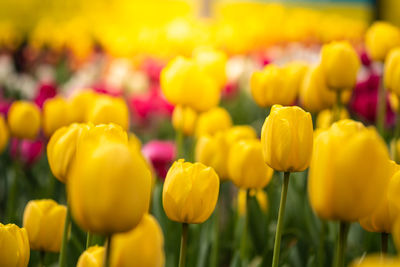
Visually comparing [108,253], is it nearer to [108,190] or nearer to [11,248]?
[108,190]

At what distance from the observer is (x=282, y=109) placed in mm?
493

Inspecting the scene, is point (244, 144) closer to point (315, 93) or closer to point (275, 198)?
point (315, 93)

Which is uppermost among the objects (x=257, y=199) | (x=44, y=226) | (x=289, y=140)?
(x=289, y=140)

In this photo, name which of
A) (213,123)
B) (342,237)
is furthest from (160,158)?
(342,237)

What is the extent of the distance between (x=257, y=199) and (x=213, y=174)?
1.21ft

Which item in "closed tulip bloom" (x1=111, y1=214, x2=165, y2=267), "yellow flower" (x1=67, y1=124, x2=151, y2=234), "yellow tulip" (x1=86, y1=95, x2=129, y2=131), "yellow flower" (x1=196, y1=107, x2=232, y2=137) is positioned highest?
"yellow flower" (x1=67, y1=124, x2=151, y2=234)

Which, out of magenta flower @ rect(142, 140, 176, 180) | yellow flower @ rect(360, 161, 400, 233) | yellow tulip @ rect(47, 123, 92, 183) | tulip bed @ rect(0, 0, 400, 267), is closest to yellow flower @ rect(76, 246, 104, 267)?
tulip bed @ rect(0, 0, 400, 267)

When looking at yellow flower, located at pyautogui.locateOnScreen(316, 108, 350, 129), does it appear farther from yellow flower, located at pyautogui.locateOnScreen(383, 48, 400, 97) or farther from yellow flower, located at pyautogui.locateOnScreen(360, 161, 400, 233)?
yellow flower, located at pyautogui.locateOnScreen(360, 161, 400, 233)

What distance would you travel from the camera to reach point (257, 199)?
2.80ft

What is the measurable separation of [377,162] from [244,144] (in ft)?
0.98

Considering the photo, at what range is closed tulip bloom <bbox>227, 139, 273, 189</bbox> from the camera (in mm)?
618

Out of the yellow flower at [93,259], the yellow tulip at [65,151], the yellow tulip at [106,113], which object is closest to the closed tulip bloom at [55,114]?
the yellow tulip at [106,113]

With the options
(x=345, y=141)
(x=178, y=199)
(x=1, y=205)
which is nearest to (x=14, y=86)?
(x=1, y=205)

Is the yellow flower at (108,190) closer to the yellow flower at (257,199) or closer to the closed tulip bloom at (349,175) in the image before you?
the closed tulip bloom at (349,175)
